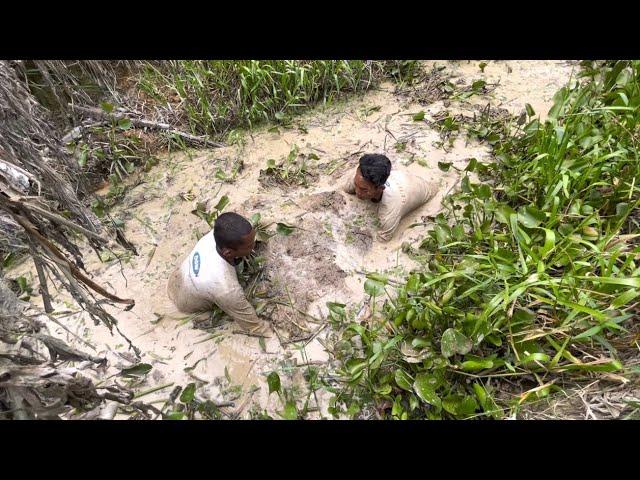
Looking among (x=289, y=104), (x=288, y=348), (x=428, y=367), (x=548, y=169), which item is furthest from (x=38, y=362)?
(x=289, y=104)

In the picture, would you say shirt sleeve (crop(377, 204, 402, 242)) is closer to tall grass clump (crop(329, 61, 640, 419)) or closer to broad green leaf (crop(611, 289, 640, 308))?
tall grass clump (crop(329, 61, 640, 419))

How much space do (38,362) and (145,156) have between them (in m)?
2.71

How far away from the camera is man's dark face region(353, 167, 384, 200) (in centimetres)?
295

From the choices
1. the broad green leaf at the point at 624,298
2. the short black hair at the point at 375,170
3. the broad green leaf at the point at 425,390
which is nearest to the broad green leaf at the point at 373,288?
the broad green leaf at the point at 425,390

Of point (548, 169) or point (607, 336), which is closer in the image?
point (607, 336)

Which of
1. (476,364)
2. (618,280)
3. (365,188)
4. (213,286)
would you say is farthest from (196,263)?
(618,280)

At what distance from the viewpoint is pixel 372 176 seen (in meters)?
2.89

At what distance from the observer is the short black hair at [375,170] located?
288 cm

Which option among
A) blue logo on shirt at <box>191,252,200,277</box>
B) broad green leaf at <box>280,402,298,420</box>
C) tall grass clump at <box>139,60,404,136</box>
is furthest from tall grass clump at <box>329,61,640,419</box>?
tall grass clump at <box>139,60,404,136</box>

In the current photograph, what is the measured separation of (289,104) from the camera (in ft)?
13.1

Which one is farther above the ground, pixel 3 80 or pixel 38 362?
pixel 3 80

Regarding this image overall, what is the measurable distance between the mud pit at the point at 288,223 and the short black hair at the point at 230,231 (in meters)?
0.55

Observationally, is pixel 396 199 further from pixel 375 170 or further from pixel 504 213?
pixel 504 213

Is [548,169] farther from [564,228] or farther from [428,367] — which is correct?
[428,367]
